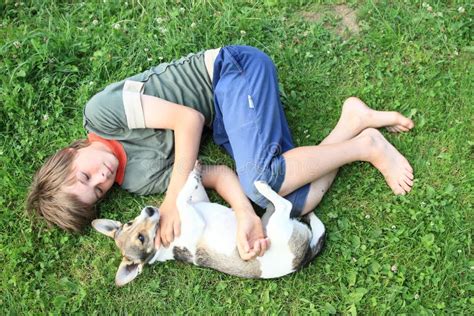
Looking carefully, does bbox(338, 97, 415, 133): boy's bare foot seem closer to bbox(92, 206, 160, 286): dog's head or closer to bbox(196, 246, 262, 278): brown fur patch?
bbox(196, 246, 262, 278): brown fur patch

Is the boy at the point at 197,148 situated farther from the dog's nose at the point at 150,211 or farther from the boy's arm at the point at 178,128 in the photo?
the dog's nose at the point at 150,211

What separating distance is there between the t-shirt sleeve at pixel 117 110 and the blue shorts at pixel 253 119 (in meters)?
0.57

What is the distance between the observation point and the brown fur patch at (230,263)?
3.74 meters

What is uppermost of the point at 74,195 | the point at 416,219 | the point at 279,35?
the point at 279,35

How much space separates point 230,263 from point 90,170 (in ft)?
3.79

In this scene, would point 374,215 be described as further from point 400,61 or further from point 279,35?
point 279,35

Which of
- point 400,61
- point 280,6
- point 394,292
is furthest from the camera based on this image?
point 280,6

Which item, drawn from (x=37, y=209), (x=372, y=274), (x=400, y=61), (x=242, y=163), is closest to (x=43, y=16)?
(x=37, y=209)

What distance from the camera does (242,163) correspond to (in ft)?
12.6

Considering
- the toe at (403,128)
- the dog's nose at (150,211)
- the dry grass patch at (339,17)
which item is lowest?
the toe at (403,128)

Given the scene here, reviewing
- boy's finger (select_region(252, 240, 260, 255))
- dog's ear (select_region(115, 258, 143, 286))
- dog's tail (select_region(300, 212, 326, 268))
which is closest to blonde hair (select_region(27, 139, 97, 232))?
dog's ear (select_region(115, 258, 143, 286))

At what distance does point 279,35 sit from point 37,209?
7.87 ft

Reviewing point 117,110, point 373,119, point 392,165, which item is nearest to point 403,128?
point 373,119

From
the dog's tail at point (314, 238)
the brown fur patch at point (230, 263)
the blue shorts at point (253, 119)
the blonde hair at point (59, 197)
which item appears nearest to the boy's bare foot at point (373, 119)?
the blue shorts at point (253, 119)
